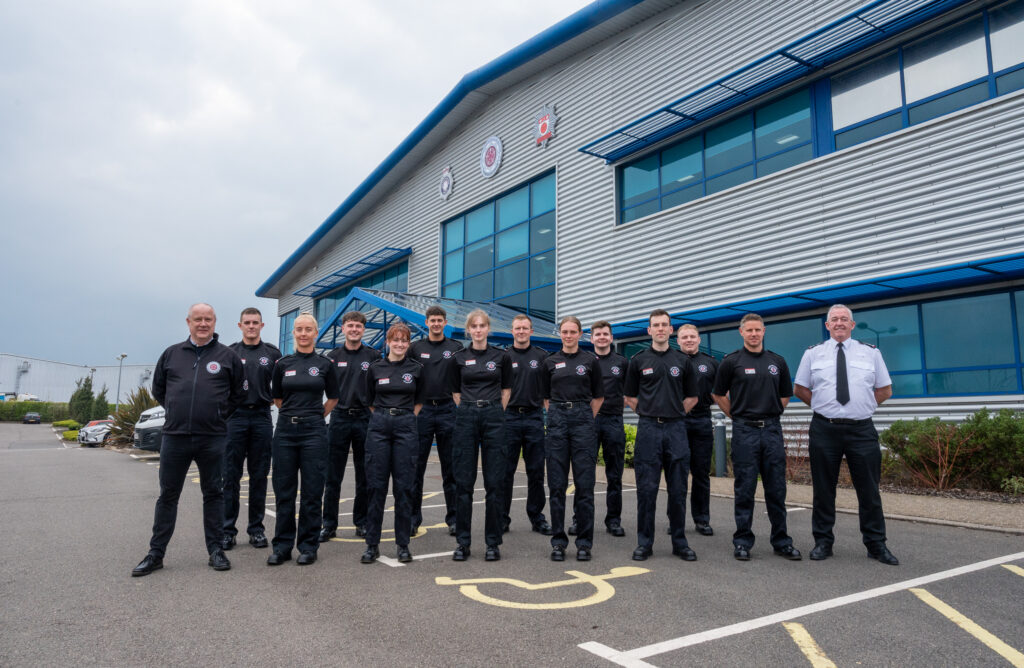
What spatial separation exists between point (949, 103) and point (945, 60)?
756 millimetres

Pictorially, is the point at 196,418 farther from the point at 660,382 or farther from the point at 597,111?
the point at 597,111

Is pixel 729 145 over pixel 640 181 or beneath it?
over

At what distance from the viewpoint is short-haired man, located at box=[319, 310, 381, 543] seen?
6.17 metres

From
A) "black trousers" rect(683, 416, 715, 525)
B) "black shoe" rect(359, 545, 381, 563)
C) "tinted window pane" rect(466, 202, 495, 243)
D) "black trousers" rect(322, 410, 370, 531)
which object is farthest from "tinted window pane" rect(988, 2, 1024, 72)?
"tinted window pane" rect(466, 202, 495, 243)

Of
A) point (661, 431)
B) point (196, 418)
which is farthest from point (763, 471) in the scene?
point (196, 418)

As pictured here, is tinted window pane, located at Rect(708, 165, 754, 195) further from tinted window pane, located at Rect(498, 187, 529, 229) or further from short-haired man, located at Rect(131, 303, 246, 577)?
short-haired man, located at Rect(131, 303, 246, 577)

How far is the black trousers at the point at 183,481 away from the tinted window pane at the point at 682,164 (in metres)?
12.3

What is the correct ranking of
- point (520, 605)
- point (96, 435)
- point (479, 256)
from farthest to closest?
point (96, 435)
point (479, 256)
point (520, 605)

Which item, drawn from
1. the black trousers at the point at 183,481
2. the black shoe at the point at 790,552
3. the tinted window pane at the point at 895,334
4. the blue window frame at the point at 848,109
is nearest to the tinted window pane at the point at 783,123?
the blue window frame at the point at 848,109

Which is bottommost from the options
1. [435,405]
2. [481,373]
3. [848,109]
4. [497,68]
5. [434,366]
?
[435,405]

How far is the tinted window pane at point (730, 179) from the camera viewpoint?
1366cm

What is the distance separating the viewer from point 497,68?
1962 cm

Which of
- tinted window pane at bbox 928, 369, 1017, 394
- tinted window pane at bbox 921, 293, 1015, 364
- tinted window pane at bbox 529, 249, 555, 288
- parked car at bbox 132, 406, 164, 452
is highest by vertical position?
tinted window pane at bbox 529, 249, 555, 288

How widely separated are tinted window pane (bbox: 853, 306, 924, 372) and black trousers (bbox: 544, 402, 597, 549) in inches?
311
